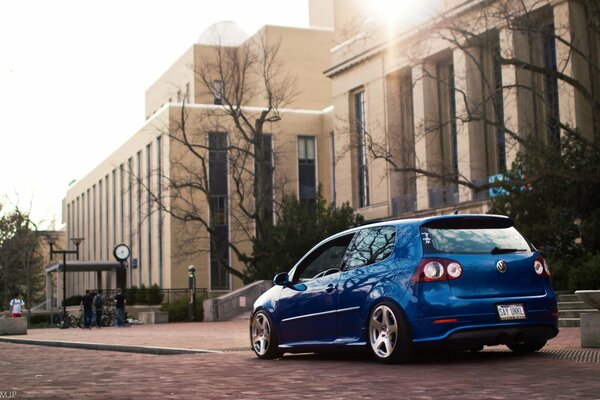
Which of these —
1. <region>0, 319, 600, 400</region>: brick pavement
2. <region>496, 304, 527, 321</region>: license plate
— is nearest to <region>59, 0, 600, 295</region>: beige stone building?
<region>496, 304, 527, 321</region>: license plate

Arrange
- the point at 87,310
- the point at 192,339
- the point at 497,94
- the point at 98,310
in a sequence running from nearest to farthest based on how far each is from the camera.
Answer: the point at 192,339 → the point at 87,310 → the point at 497,94 → the point at 98,310

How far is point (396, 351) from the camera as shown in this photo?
978 cm

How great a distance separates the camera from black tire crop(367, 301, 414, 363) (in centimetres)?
970

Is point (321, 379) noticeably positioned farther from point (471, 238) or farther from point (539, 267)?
point (539, 267)

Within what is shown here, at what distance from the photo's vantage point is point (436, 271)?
382 inches

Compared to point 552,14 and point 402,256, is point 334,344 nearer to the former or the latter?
point 402,256

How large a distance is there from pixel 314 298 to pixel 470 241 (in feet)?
7.26

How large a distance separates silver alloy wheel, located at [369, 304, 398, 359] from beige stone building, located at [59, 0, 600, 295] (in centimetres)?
1693

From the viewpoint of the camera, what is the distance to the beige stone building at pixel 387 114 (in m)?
32.9

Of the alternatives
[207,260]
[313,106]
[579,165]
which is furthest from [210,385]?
[313,106]

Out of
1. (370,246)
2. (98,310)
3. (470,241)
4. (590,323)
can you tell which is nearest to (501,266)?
(470,241)

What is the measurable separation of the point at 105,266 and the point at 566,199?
173 ft

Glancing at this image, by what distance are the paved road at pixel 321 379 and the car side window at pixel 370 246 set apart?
1.17 m

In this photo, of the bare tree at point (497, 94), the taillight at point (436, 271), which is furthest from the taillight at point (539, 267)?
the bare tree at point (497, 94)
